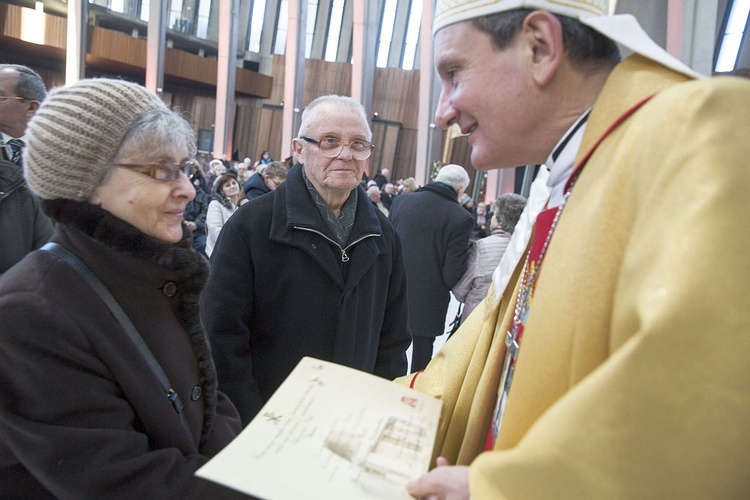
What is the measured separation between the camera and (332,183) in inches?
83.8

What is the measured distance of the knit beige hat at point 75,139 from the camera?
4.14 ft

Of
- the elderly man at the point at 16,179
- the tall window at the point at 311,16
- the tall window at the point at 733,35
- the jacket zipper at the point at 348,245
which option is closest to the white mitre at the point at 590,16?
the jacket zipper at the point at 348,245

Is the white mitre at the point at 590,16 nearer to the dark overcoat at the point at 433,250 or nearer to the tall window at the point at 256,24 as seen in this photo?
the dark overcoat at the point at 433,250

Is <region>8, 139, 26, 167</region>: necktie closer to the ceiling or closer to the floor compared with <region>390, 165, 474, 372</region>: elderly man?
closer to the ceiling

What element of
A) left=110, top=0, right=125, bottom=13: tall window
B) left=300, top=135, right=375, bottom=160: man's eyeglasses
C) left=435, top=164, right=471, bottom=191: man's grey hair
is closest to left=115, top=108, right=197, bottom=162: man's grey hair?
left=300, top=135, right=375, bottom=160: man's eyeglasses

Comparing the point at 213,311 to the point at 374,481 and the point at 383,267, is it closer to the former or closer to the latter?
the point at 383,267

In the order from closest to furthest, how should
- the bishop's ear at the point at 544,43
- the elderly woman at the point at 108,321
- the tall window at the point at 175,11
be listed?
1. the bishop's ear at the point at 544,43
2. the elderly woman at the point at 108,321
3. the tall window at the point at 175,11

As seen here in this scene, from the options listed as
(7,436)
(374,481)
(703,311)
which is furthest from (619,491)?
(7,436)

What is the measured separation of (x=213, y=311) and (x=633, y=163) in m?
1.53

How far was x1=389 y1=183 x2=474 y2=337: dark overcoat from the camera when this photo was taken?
3.72 metres

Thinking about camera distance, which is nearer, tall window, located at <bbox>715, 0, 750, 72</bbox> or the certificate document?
the certificate document

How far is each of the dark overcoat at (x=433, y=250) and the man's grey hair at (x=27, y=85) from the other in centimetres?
215

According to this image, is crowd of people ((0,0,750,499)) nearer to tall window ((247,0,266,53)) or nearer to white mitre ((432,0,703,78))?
white mitre ((432,0,703,78))

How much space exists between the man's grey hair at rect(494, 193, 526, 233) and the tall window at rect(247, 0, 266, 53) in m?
19.6
